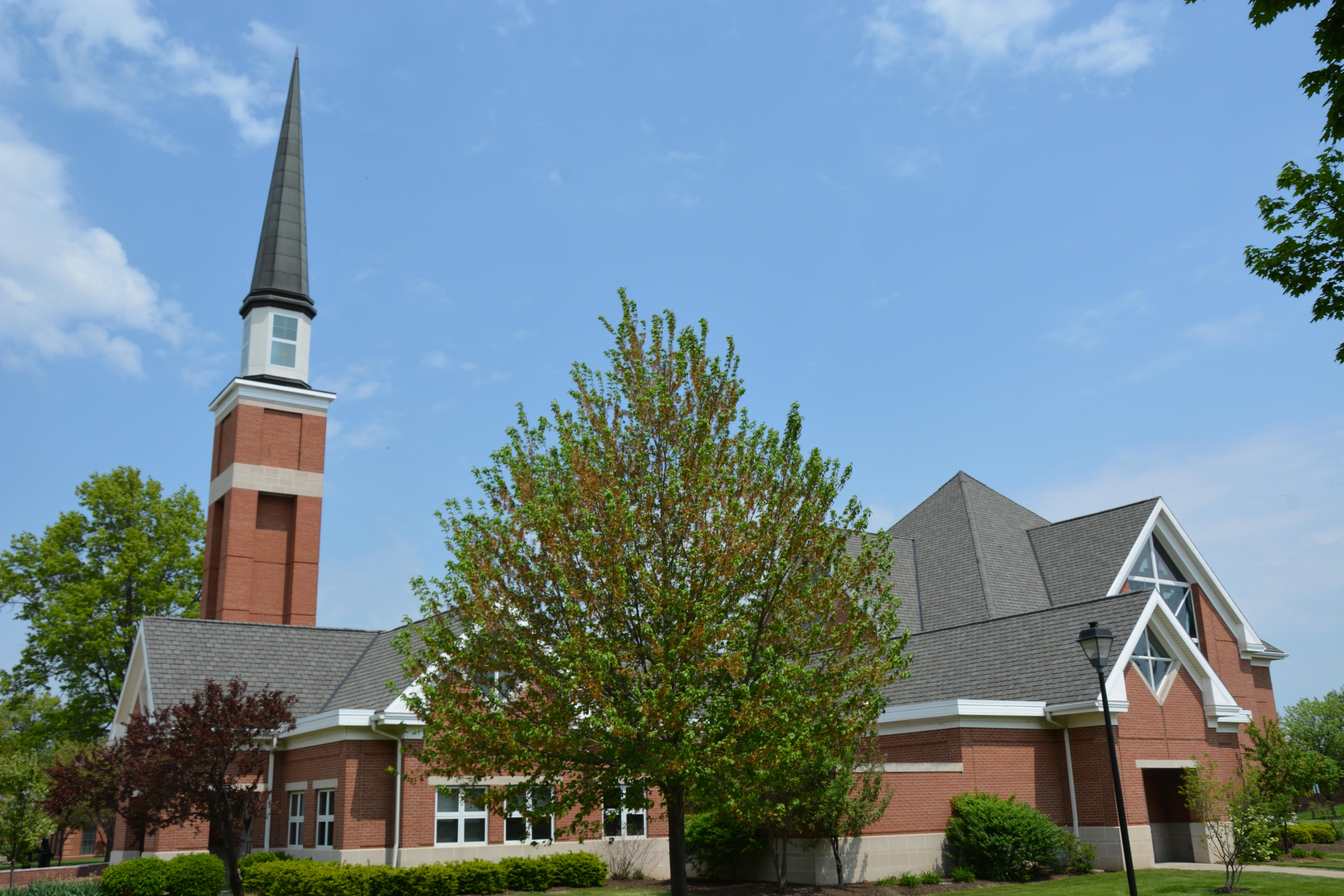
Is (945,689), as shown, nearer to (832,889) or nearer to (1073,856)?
(1073,856)

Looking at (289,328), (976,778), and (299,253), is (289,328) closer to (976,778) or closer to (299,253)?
(299,253)

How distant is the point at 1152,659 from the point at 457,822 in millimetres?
17282

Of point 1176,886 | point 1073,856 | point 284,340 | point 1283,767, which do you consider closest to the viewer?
point 1176,886

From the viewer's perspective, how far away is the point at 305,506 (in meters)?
42.4

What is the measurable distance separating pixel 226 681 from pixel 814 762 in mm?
21062

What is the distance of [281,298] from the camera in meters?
44.1

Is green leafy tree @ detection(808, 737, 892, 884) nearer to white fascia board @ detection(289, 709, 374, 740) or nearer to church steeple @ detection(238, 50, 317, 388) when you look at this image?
white fascia board @ detection(289, 709, 374, 740)

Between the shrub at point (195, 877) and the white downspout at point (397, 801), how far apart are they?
11.6 feet

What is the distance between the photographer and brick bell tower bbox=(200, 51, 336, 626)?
41.1m

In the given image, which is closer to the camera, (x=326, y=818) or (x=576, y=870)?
(x=576, y=870)

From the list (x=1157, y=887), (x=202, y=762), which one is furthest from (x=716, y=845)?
(x=202, y=762)

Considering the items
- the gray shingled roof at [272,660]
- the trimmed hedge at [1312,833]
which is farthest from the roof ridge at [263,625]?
the trimmed hedge at [1312,833]

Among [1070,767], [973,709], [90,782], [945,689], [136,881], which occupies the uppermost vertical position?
[945,689]

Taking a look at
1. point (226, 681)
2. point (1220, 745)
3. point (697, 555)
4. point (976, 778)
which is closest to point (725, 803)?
point (697, 555)
